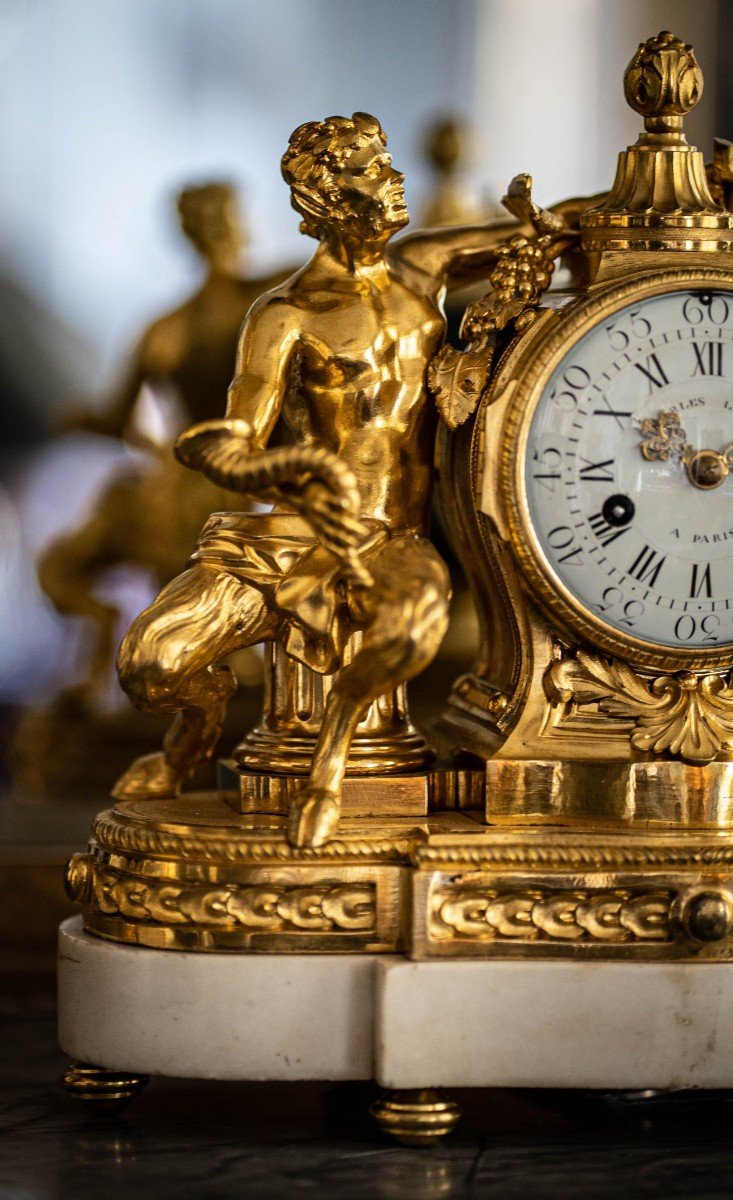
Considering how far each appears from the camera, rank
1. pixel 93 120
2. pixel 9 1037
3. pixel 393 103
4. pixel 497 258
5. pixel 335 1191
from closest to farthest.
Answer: pixel 335 1191 < pixel 497 258 < pixel 9 1037 < pixel 393 103 < pixel 93 120

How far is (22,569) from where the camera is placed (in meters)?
4.65

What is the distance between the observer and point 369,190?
65.2 inches

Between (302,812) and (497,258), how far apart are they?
1.53ft

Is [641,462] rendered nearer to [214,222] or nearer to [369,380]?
[369,380]

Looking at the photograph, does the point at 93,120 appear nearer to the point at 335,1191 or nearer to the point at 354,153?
the point at 354,153

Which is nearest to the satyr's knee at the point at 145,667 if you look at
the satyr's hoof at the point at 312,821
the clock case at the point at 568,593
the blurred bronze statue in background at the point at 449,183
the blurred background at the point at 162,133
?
the satyr's hoof at the point at 312,821

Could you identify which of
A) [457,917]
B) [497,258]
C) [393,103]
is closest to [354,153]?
[497,258]

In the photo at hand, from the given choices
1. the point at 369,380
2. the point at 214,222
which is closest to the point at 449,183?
the point at 214,222

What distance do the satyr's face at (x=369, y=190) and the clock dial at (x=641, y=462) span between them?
0.17 metres

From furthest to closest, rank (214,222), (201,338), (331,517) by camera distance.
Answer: (214,222)
(201,338)
(331,517)

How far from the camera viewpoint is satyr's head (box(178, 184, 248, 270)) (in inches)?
122

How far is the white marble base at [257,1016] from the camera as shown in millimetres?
1558

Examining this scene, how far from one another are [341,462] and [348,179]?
0.78 ft

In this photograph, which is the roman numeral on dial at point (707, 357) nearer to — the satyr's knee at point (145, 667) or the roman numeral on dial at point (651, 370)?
the roman numeral on dial at point (651, 370)
